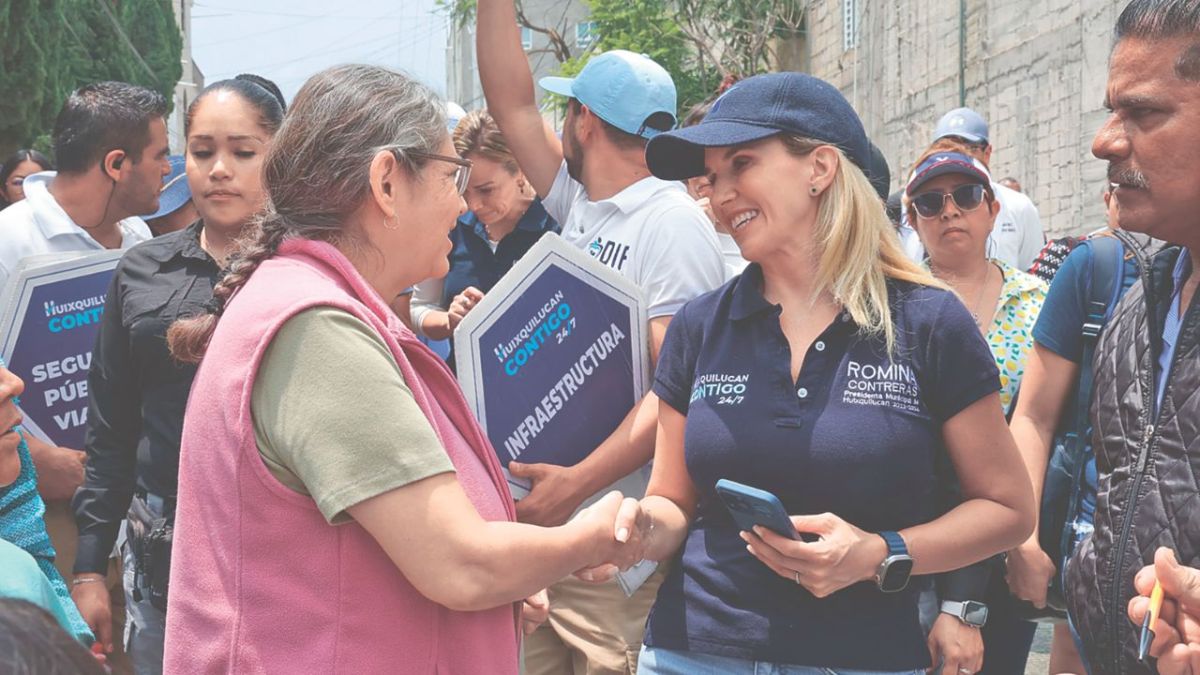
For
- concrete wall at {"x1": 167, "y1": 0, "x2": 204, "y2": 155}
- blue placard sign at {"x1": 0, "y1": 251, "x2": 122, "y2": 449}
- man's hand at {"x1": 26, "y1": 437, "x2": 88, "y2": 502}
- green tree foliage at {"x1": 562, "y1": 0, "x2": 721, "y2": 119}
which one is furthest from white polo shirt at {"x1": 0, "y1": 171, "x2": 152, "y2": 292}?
concrete wall at {"x1": 167, "y1": 0, "x2": 204, "y2": 155}

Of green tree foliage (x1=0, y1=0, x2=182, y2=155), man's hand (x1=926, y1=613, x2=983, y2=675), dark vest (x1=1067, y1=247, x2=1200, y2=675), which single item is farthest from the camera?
green tree foliage (x1=0, y1=0, x2=182, y2=155)

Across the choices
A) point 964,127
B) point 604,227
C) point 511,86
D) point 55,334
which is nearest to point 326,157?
point 604,227

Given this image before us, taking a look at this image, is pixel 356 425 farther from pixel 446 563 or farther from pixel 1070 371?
pixel 1070 371

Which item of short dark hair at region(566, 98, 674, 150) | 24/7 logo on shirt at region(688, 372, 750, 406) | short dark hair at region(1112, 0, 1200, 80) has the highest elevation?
short dark hair at region(1112, 0, 1200, 80)

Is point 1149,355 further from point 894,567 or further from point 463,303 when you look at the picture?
point 463,303

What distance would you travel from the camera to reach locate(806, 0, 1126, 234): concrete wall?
14.2 metres

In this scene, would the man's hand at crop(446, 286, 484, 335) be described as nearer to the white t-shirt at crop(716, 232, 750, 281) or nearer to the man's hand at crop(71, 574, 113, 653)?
the white t-shirt at crop(716, 232, 750, 281)

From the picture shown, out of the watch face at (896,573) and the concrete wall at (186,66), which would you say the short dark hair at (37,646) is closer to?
the watch face at (896,573)

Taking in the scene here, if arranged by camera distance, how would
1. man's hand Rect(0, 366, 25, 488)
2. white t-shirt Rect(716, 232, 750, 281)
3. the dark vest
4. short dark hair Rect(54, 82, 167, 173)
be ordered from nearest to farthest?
the dark vest → man's hand Rect(0, 366, 25, 488) → white t-shirt Rect(716, 232, 750, 281) → short dark hair Rect(54, 82, 167, 173)

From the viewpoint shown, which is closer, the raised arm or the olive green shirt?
the olive green shirt

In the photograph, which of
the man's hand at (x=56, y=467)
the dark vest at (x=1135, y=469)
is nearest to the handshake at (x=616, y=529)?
the dark vest at (x=1135, y=469)

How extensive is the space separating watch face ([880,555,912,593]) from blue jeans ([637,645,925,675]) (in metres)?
0.18

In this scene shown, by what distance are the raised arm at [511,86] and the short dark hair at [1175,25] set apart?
1.95m

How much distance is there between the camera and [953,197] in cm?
466
